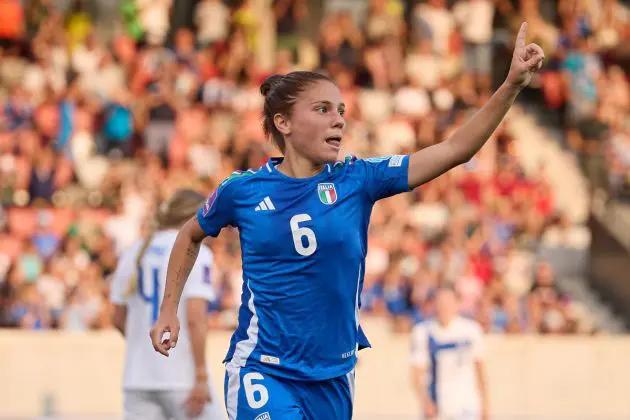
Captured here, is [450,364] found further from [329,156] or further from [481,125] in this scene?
[481,125]

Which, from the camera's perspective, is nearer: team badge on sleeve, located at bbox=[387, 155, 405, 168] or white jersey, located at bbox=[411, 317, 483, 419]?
team badge on sleeve, located at bbox=[387, 155, 405, 168]

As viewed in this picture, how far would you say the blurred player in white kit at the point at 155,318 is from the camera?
8.26 meters

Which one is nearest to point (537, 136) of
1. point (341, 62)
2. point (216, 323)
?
point (341, 62)

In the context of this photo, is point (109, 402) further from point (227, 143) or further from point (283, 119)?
point (283, 119)

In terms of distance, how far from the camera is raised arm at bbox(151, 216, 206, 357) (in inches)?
249

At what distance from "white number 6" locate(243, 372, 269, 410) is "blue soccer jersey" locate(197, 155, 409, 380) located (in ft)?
0.14

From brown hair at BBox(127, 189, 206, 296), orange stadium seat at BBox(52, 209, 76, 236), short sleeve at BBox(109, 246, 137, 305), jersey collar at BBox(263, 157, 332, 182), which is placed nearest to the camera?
jersey collar at BBox(263, 157, 332, 182)

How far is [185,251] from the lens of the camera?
21.2 feet

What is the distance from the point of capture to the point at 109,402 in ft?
50.7

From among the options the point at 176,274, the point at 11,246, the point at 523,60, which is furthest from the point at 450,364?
the point at 11,246

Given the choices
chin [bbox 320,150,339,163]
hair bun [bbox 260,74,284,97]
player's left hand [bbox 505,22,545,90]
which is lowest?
chin [bbox 320,150,339,163]

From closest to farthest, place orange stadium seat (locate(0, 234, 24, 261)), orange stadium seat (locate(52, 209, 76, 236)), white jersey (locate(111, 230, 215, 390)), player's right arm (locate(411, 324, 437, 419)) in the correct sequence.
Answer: white jersey (locate(111, 230, 215, 390)), player's right arm (locate(411, 324, 437, 419)), orange stadium seat (locate(0, 234, 24, 261)), orange stadium seat (locate(52, 209, 76, 236))

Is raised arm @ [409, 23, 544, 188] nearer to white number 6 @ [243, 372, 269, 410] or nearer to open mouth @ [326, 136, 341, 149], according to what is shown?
open mouth @ [326, 136, 341, 149]

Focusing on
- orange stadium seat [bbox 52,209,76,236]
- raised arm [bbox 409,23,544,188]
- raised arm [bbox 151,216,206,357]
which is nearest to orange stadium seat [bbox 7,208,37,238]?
orange stadium seat [bbox 52,209,76,236]
